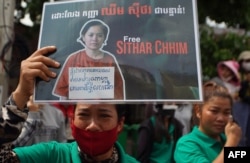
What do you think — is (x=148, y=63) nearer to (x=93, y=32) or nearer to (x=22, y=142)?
(x=93, y=32)

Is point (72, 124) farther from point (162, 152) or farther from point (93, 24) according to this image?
point (162, 152)

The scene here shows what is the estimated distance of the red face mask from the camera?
2082mm

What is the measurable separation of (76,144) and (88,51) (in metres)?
0.48

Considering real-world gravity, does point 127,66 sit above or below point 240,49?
below

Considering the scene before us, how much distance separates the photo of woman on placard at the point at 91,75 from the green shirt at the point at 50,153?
0.94 ft

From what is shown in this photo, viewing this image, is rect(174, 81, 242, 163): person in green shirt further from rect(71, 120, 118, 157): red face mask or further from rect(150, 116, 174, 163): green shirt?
rect(150, 116, 174, 163): green shirt

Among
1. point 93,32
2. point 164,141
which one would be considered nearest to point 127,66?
point 93,32

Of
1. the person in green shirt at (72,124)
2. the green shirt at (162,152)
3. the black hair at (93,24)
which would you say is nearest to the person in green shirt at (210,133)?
the person in green shirt at (72,124)

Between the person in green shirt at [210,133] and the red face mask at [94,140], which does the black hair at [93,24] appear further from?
the person in green shirt at [210,133]

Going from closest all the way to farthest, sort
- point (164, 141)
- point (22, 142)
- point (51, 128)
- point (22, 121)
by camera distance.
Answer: point (22, 121) < point (22, 142) < point (51, 128) < point (164, 141)

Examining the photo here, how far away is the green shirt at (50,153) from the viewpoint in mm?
1972

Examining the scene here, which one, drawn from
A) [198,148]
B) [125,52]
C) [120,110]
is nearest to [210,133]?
[198,148]

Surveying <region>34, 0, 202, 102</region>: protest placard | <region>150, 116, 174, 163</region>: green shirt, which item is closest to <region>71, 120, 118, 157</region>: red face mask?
<region>34, 0, 202, 102</region>: protest placard

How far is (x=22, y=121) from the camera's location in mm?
1885
